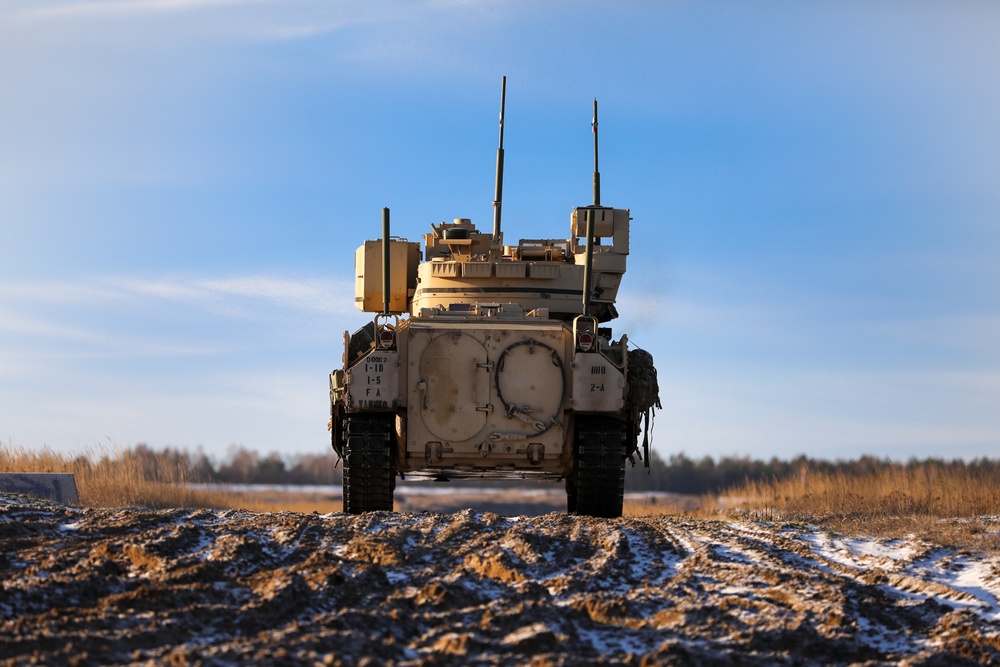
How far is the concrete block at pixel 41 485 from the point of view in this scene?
15.4 meters

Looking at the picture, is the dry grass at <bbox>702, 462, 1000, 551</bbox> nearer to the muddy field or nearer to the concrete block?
the muddy field

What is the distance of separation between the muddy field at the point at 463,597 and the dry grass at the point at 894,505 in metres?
1.74

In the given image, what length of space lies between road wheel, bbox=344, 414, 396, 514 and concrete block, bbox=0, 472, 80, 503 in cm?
410

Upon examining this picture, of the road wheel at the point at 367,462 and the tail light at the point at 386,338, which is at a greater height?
the tail light at the point at 386,338

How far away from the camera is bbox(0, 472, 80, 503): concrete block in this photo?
15.4 meters

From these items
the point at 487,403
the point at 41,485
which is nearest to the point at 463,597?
the point at 487,403

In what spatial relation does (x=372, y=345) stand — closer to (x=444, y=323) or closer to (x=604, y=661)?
(x=444, y=323)

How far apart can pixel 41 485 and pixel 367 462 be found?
461 cm

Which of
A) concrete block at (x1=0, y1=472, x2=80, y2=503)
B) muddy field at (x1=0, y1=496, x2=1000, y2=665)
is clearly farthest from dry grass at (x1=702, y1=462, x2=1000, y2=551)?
concrete block at (x1=0, y1=472, x2=80, y2=503)

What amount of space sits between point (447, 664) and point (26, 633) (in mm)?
1931

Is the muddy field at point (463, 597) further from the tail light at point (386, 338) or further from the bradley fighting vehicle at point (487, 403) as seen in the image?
the tail light at point (386, 338)

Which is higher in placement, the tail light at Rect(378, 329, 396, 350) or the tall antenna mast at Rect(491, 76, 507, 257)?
the tall antenna mast at Rect(491, 76, 507, 257)

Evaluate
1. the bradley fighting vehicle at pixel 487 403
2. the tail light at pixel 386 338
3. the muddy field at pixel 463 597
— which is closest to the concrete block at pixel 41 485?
the bradley fighting vehicle at pixel 487 403

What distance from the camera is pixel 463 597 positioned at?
725cm
